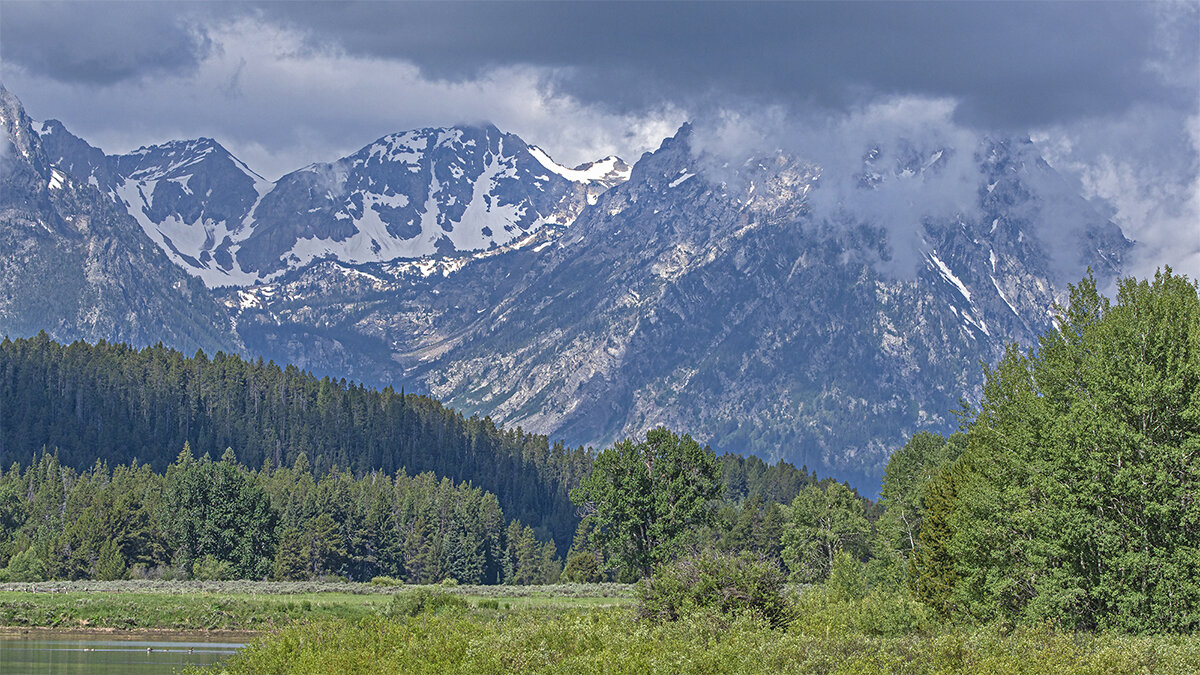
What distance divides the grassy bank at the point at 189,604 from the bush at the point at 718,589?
1393 inches

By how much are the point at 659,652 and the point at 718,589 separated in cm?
1966

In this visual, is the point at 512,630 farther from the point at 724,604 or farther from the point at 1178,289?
the point at 1178,289

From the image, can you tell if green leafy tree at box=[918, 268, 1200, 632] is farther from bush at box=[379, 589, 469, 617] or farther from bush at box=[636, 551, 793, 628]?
bush at box=[379, 589, 469, 617]

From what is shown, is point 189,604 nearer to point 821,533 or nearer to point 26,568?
point 26,568

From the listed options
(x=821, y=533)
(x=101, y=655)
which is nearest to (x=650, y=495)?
(x=821, y=533)

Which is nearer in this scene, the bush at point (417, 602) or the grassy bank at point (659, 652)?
the grassy bank at point (659, 652)

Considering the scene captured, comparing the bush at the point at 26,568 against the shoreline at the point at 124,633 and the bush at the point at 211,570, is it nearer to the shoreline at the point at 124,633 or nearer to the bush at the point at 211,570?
the bush at the point at 211,570

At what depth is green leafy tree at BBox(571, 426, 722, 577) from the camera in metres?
131

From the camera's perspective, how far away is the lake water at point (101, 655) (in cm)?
8200

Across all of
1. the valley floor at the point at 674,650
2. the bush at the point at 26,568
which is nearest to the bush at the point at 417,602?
the valley floor at the point at 674,650

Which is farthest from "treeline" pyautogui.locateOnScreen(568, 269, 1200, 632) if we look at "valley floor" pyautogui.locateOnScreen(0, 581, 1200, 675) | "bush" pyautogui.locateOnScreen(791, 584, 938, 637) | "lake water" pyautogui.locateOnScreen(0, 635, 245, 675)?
"lake water" pyautogui.locateOnScreen(0, 635, 245, 675)

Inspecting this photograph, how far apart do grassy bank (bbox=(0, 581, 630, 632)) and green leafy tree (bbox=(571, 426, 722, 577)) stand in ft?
21.8

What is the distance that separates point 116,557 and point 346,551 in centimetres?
3890

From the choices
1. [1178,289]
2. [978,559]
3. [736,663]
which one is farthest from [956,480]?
[736,663]
